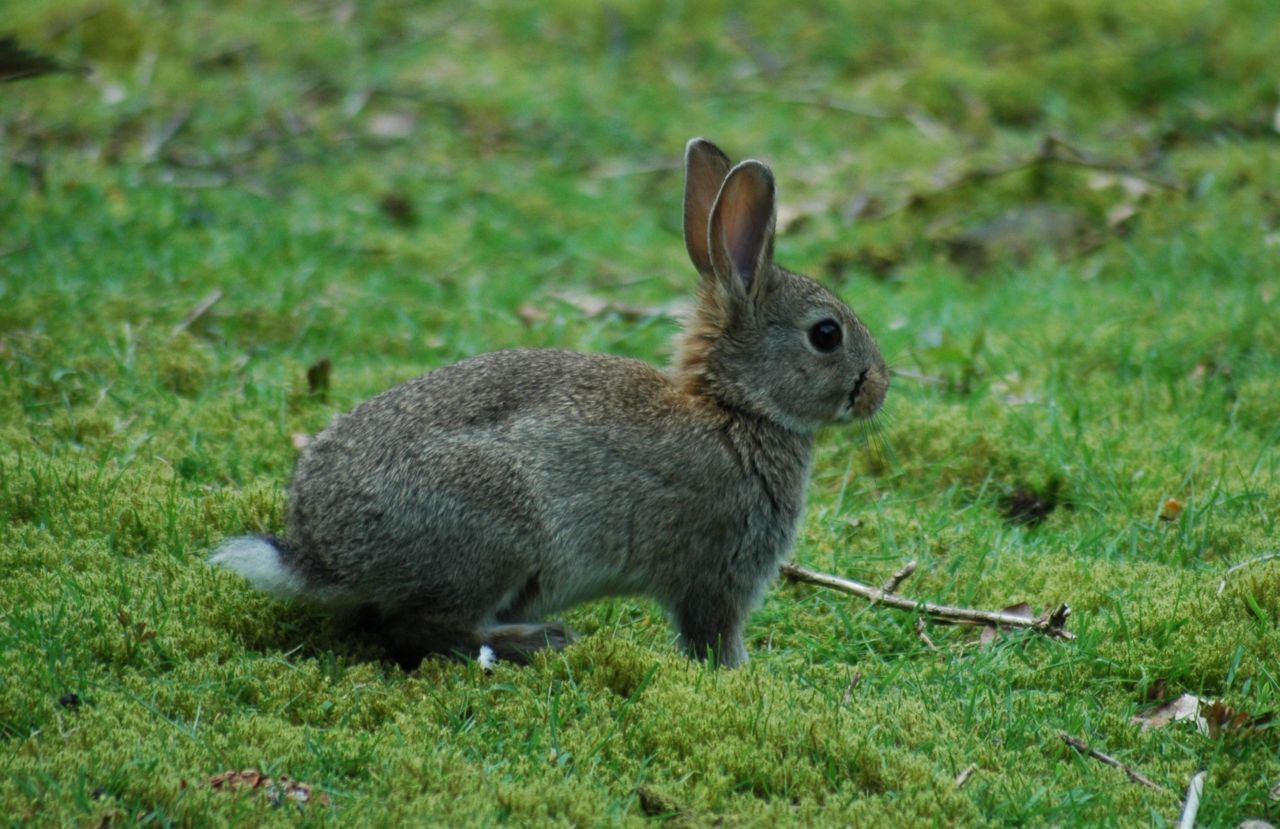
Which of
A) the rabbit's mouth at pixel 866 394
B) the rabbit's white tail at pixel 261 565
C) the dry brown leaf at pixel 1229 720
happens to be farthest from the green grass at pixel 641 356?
the rabbit's mouth at pixel 866 394

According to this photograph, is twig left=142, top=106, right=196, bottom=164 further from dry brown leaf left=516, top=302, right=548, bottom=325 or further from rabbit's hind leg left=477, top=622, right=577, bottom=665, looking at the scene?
rabbit's hind leg left=477, top=622, right=577, bottom=665

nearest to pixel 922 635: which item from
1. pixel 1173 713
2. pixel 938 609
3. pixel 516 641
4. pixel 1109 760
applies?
pixel 938 609

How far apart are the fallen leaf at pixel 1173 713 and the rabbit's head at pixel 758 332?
151 centimetres

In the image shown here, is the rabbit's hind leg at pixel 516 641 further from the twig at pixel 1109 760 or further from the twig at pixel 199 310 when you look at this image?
the twig at pixel 199 310

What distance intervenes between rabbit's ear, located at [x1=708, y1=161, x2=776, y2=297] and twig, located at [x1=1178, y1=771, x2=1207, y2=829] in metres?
2.18

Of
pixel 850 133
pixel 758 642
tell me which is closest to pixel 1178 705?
pixel 758 642

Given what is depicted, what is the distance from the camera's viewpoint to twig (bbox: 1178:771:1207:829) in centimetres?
366

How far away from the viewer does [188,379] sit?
656cm

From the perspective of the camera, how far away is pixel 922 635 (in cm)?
489

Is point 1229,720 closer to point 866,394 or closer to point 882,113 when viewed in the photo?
point 866,394

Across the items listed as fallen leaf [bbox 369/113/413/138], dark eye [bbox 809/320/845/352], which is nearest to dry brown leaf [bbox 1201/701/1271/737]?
dark eye [bbox 809/320/845/352]

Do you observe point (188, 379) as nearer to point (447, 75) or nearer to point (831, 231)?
point (831, 231)

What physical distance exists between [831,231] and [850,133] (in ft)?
6.33

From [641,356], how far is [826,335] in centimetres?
226
